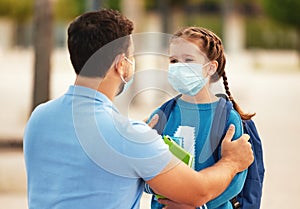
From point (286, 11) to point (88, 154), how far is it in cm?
5455

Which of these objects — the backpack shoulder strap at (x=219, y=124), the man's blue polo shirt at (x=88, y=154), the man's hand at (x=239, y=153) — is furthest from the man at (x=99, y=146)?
the backpack shoulder strap at (x=219, y=124)

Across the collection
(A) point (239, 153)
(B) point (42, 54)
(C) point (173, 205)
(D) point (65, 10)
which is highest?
(A) point (239, 153)

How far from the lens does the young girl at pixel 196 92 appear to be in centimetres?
392

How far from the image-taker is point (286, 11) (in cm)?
5697

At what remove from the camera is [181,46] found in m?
3.95

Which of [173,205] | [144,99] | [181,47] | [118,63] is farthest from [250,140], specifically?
[144,99]

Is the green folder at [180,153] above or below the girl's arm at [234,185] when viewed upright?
above

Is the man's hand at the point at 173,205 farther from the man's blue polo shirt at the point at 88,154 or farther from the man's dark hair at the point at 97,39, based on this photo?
the man's dark hair at the point at 97,39

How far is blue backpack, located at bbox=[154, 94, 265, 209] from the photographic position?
12.9 feet

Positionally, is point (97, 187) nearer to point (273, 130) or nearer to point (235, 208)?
point (235, 208)

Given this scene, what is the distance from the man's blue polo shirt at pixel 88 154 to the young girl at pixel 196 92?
559 mm

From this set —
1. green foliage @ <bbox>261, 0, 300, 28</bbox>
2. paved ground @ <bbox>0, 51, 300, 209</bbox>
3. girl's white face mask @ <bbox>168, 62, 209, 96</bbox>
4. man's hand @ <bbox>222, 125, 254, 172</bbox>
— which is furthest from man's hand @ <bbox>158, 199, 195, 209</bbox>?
green foliage @ <bbox>261, 0, 300, 28</bbox>

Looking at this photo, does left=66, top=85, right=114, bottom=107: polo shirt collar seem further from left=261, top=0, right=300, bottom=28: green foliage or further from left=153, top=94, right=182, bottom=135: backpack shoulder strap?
left=261, top=0, right=300, bottom=28: green foliage

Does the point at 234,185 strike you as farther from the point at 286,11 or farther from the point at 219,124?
the point at 286,11
